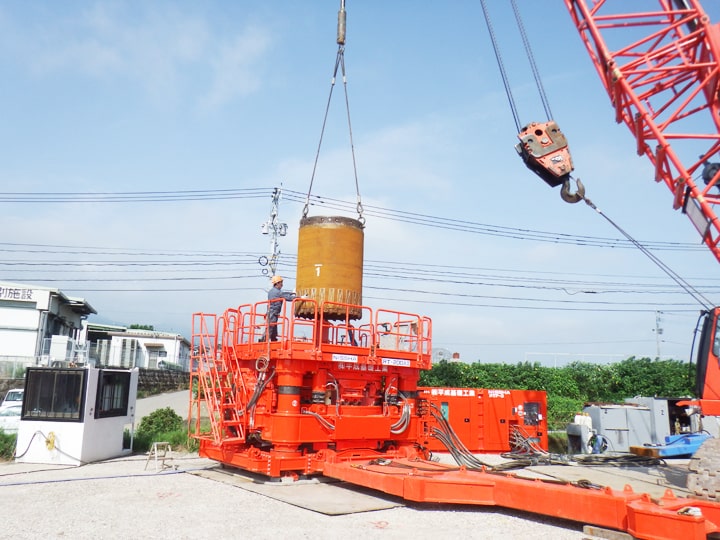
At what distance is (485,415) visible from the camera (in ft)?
62.6

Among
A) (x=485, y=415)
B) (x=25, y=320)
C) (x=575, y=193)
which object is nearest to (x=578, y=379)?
(x=485, y=415)

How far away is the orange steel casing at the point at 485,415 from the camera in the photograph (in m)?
19.0

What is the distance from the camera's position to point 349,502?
10.4 meters

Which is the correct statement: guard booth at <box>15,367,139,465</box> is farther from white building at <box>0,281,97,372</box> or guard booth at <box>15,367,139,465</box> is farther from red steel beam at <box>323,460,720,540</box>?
white building at <box>0,281,97,372</box>

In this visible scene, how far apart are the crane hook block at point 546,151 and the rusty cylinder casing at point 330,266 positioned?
4.44 meters

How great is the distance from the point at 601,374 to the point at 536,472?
2394cm

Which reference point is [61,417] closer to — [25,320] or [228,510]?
[228,510]

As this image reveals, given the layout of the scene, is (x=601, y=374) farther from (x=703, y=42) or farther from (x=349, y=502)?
(x=349, y=502)

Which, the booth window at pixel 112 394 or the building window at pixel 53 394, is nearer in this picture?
the building window at pixel 53 394

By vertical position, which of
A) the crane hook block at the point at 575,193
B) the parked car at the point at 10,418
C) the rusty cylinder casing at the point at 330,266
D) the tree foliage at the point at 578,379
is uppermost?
the crane hook block at the point at 575,193

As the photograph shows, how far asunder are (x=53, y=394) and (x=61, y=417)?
570 mm

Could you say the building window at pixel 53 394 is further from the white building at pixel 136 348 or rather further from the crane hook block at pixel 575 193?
the white building at pixel 136 348

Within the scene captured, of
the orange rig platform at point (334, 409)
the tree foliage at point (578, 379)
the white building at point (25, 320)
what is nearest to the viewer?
the orange rig platform at point (334, 409)

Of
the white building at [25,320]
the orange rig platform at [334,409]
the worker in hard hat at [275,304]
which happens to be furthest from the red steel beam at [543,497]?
the white building at [25,320]
